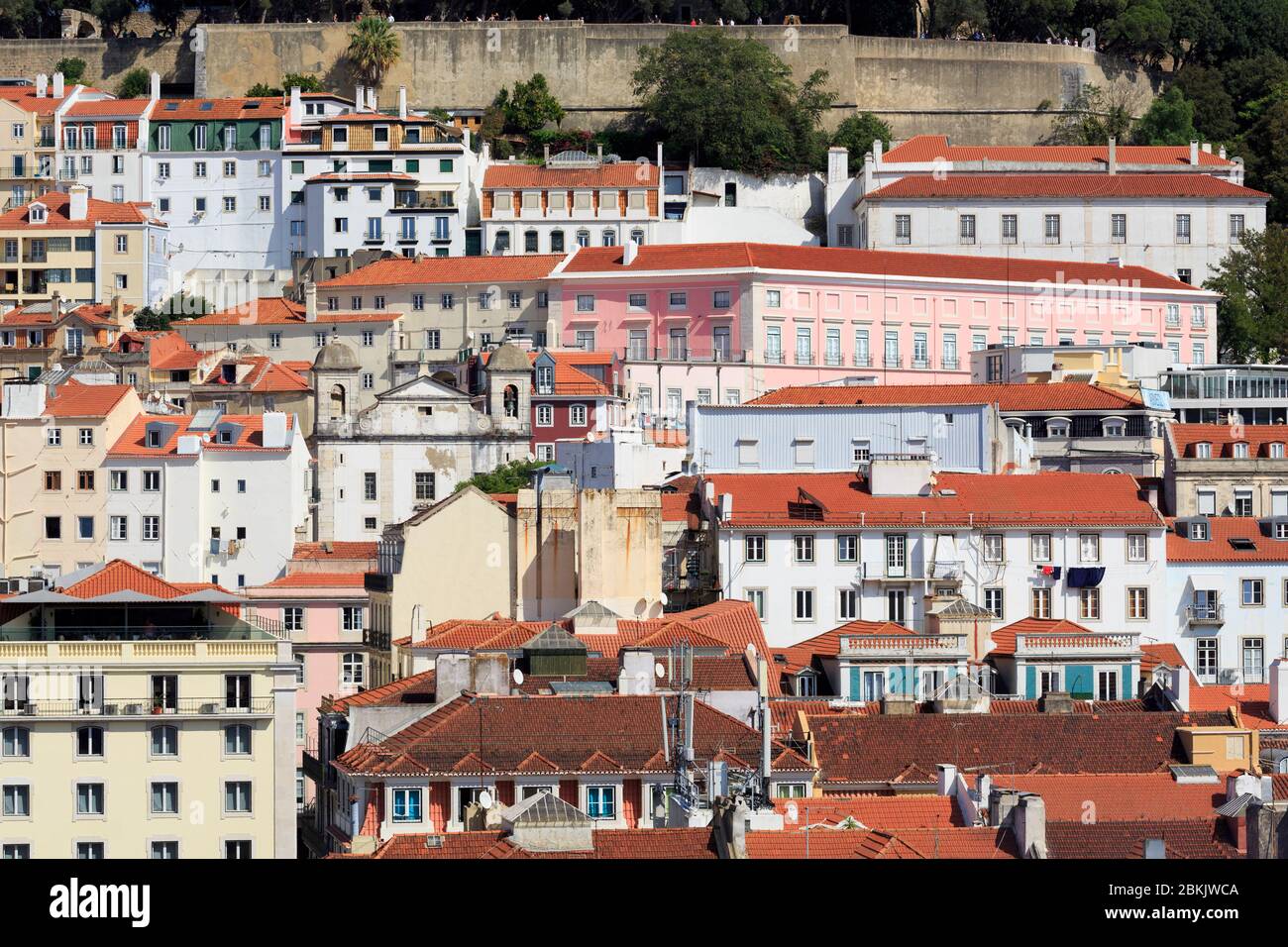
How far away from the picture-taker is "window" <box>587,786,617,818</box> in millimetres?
31984

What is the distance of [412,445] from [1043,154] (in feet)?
108

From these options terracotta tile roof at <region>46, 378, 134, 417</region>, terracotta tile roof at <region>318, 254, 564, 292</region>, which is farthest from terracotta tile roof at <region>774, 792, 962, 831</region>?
terracotta tile roof at <region>318, 254, 564, 292</region>

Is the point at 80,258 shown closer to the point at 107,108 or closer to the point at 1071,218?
the point at 107,108

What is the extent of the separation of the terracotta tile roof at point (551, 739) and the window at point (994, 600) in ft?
50.2

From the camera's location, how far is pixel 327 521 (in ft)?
204

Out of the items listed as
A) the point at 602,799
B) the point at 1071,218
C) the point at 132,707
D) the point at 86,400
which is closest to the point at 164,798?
the point at 132,707

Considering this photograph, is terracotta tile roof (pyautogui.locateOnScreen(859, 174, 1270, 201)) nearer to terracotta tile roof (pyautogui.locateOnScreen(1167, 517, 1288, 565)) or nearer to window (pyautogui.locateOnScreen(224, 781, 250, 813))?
terracotta tile roof (pyautogui.locateOnScreen(1167, 517, 1288, 565))

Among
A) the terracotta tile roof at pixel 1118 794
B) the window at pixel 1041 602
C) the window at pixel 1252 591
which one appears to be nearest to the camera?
the terracotta tile roof at pixel 1118 794

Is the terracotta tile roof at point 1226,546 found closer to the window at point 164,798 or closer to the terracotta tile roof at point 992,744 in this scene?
the terracotta tile roof at point 992,744

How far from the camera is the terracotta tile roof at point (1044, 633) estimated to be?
4419 centimetres

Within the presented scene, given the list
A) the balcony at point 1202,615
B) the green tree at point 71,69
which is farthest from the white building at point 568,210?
the balcony at point 1202,615

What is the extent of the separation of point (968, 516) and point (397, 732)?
1773cm
